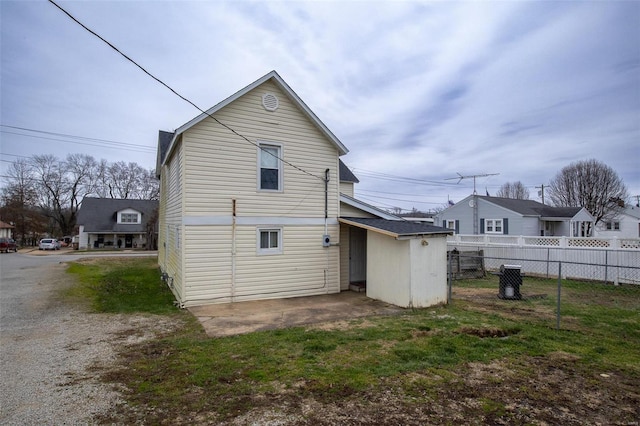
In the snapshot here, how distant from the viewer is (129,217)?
148 ft

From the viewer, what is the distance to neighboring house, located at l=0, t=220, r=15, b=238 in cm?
5331

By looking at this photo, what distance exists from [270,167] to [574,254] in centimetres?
1307

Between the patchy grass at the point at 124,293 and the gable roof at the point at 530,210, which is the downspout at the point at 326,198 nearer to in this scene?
the patchy grass at the point at 124,293

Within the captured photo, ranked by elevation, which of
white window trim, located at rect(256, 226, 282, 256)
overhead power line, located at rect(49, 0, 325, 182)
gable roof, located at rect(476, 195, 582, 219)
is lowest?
white window trim, located at rect(256, 226, 282, 256)

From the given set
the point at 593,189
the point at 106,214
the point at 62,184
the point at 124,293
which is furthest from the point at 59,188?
the point at 593,189

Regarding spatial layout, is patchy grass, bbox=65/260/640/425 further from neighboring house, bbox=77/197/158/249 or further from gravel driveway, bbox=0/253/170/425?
neighboring house, bbox=77/197/158/249

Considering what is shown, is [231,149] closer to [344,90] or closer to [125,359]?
[125,359]

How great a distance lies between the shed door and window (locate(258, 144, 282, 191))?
345 centimetres

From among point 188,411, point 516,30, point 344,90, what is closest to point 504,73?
point 516,30

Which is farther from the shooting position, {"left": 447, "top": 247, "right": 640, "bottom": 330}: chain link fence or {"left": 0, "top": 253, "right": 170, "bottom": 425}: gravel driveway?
{"left": 447, "top": 247, "right": 640, "bottom": 330}: chain link fence

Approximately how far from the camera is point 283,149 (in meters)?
10.8

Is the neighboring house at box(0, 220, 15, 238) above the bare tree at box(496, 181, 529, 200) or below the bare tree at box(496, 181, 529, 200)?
below

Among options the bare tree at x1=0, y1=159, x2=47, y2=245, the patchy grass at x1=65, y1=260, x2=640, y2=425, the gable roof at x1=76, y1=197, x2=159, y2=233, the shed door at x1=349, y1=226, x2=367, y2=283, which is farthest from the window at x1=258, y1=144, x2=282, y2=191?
the bare tree at x1=0, y1=159, x2=47, y2=245

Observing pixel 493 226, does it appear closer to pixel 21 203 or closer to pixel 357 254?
pixel 357 254
